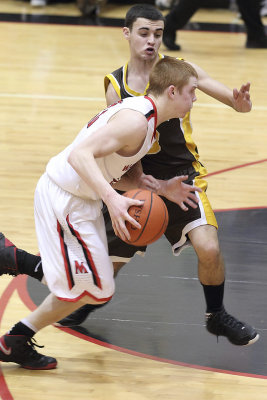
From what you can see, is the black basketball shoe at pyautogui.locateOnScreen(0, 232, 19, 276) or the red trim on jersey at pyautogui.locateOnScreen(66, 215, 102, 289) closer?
the red trim on jersey at pyautogui.locateOnScreen(66, 215, 102, 289)

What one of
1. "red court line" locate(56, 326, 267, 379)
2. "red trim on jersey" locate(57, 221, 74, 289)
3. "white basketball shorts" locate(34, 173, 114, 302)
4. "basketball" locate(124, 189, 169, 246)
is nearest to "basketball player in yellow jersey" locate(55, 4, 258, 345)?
"red court line" locate(56, 326, 267, 379)

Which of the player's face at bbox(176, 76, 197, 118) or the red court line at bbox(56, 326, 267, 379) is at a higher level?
the player's face at bbox(176, 76, 197, 118)

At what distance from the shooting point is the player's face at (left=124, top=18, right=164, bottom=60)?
15.1 ft

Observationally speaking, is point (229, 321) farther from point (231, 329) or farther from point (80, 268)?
point (80, 268)

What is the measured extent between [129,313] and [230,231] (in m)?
1.47

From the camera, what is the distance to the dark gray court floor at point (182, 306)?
14.1ft

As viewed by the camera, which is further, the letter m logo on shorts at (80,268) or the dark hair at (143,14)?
the dark hair at (143,14)

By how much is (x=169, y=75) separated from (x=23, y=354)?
5.20 feet

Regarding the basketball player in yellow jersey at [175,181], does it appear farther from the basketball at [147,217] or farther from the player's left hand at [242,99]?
the basketball at [147,217]

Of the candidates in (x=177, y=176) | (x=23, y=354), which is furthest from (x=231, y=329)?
(x=23, y=354)

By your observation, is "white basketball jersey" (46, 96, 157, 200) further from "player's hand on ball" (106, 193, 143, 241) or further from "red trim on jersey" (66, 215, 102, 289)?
"player's hand on ball" (106, 193, 143, 241)

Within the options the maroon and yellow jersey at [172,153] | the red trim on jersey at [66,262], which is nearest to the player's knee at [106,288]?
the red trim on jersey at [66,262]

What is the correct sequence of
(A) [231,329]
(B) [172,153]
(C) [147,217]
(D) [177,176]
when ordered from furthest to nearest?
(B) [172,153]
(D) [177,176]
(A) [231,329]
(C) [147,217]

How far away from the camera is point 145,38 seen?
4.63 m
